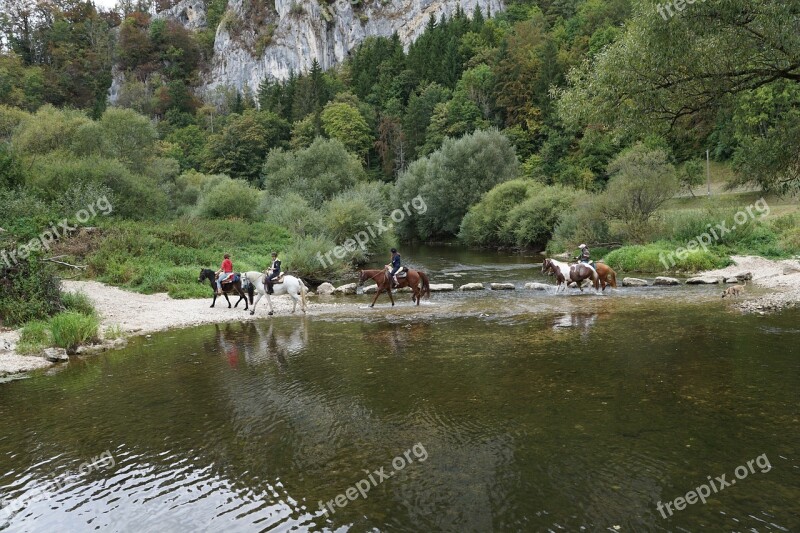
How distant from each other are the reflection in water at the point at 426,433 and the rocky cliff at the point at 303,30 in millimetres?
149048

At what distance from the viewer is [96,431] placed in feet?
29.7

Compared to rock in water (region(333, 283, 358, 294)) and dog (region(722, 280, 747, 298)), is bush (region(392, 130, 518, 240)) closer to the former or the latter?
rock in water (region(333, 283, 358, 294))

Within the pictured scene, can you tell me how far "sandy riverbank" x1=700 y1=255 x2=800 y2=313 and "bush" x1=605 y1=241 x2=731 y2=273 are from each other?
1.07 m

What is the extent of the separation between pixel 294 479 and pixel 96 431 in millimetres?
4392

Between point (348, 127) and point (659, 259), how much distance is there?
278 feet

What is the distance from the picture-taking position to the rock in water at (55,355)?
1434 cm

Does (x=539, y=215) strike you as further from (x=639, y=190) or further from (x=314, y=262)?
(x=314, y=262)

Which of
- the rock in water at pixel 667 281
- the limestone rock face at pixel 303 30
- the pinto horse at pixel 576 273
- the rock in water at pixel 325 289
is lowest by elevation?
the rock in water at pixel 667 281

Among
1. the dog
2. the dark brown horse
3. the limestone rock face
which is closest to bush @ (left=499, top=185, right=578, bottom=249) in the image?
the dark brown horse

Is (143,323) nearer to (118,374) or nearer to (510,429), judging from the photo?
(118,374)

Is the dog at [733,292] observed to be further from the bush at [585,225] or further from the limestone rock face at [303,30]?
the limestone rock face at [303,30]

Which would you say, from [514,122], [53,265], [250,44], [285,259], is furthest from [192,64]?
[53,265]

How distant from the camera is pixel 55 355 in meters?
14.4

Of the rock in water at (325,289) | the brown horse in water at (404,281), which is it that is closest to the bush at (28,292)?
the brown horse in water at (404,281)
